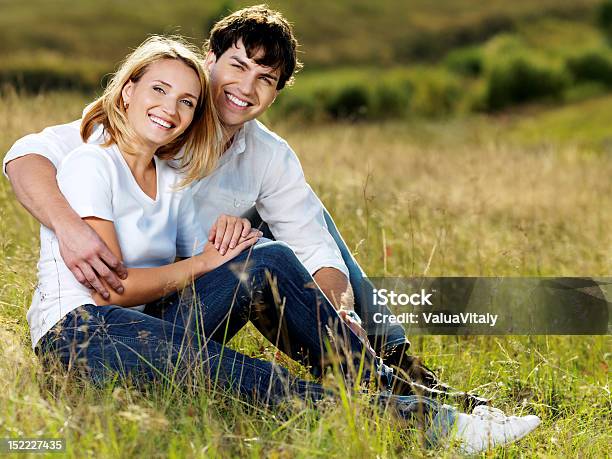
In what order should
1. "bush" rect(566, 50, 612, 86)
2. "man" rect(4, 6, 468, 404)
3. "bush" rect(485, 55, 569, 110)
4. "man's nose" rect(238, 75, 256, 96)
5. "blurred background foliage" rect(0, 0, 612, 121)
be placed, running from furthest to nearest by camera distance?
"bush" rect(566, 50, 612, 86) → "bush" rect(485, 55, 569, 110) → "blurred background foliage" rect(0, 0, 612, 121) → "man's nose" rect(238, 75, 256, 96) → "man" rect(4, 6, 468, 404)

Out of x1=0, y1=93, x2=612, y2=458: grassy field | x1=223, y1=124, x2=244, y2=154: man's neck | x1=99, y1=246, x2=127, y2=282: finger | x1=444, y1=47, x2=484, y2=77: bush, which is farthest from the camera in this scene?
x1=444, y1=47, x2=484, y2=77: bush

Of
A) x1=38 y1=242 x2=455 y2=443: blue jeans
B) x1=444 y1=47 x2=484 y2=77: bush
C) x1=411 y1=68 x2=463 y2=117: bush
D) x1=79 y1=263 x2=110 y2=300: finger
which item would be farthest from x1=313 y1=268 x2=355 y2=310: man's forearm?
x1=444 y1=47 x2=484 y2=77: bush

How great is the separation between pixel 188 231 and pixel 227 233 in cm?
36

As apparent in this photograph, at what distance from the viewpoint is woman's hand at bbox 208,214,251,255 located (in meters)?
3.16

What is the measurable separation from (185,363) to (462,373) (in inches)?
51.9

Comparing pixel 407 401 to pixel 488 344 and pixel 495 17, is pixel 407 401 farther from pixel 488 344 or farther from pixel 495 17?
pixel 495 17

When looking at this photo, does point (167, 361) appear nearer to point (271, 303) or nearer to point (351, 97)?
point (271, 303)

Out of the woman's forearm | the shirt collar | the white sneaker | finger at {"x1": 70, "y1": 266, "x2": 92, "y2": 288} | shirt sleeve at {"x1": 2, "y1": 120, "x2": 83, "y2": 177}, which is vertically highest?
shirt sleeve at {"x1": 2, "y1": 120, "x2": 83, "y2": 177}

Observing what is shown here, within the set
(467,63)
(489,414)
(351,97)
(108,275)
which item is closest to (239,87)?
(108,275)

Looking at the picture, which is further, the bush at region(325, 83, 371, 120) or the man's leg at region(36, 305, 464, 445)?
the bush at region(325, 83, 371, 120)

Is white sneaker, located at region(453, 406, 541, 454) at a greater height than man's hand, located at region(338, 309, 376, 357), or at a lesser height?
lesser

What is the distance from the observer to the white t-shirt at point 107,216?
9.77 feet

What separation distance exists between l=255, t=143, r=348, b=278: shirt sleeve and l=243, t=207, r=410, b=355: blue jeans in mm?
89

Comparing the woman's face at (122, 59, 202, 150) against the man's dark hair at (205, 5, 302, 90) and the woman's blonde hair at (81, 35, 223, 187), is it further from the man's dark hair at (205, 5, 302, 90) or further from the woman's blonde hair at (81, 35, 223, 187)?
A: the man's dark hair at (205, 5, 302, 90)
